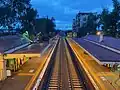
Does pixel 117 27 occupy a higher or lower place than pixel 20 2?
lower

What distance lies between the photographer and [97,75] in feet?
118

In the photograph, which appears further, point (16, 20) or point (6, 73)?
point (16, 20)

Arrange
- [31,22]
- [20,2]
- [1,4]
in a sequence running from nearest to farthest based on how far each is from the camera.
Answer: [1,4]
[20,2]
[31,22]

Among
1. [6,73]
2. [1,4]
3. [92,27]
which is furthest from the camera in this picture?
[92,27]

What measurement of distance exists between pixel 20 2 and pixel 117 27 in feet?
86.5

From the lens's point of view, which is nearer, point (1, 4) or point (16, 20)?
point (1, 4)

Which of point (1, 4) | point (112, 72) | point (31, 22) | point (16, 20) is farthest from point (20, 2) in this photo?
point (112, 72)

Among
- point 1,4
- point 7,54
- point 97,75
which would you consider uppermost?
point 1,4

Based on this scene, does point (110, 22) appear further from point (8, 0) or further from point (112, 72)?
point (112, 72)

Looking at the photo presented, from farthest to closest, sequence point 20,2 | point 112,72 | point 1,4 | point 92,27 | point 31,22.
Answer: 1. point 92,27
2. point 31,22
3. point 20,2
4. point 1,4
5. point 112,72

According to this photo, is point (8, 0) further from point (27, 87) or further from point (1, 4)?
point (27, 87)

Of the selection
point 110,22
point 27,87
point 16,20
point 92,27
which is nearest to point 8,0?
point 16,20

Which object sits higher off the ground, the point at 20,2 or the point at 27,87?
the point at 20,2

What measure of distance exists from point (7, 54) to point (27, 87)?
5.49 m
